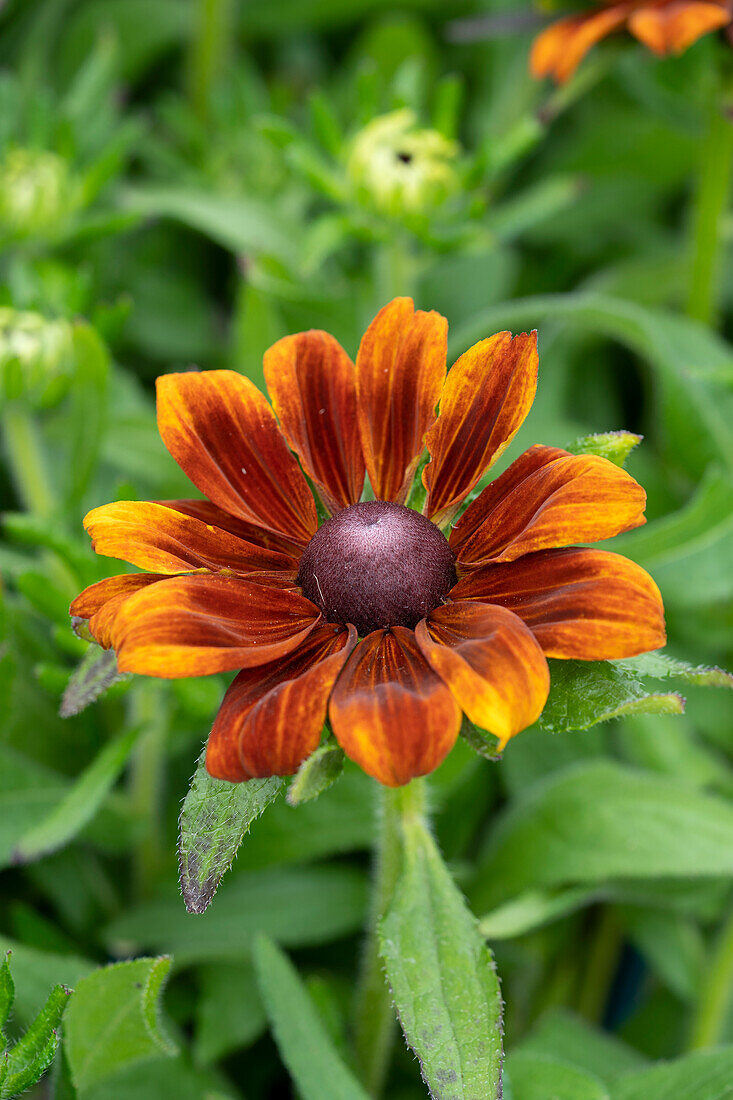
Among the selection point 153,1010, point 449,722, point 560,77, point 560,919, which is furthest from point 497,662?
point 560,77

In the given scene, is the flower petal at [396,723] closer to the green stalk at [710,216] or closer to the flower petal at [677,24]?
the flower petal at [677,24]

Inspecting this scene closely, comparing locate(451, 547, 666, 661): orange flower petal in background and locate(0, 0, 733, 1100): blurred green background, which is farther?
locate(0, 0, 733, 1100): blurred green background

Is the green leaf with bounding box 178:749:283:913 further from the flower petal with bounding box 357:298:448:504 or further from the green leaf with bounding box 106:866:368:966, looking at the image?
the green leaf with bounding box 106:866:368:966

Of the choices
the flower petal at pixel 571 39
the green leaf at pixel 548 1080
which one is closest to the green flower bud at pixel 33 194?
the flower petal at pixel 571 39

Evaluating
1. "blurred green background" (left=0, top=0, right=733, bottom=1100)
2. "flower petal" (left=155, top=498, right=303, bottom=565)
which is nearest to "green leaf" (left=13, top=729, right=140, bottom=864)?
"blurred green background" (left=0, top=0, right=733, bottom=1100)

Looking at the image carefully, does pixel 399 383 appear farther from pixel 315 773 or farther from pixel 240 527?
pixel 315 773

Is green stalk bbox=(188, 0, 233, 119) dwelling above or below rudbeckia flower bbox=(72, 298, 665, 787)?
above
